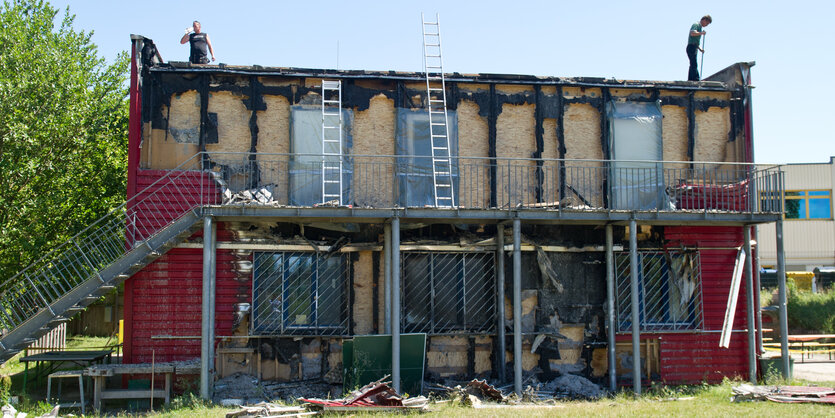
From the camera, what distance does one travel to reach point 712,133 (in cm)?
1574

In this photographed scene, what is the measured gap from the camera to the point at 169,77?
14.2 metres

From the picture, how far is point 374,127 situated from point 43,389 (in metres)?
8.76

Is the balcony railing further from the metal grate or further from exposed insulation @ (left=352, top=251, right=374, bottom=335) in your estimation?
exposed insulation @ (left=352, top=251, right=374, bottom=335)

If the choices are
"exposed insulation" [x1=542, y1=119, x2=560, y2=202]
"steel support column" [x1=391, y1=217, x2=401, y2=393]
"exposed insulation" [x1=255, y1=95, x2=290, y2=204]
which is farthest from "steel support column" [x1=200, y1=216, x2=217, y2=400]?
"exposed insulation" [x1=542, y1=119, x2=560, y2=202]

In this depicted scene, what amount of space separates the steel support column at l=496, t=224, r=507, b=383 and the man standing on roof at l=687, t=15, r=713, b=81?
6197 millimetres

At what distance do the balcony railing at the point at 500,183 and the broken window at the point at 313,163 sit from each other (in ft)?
0.07

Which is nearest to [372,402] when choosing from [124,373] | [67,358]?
[124,373]

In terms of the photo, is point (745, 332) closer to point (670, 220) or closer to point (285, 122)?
point (670, 220)

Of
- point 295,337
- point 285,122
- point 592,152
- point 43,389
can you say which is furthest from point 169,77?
point 592,152

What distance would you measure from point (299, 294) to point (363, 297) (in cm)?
129

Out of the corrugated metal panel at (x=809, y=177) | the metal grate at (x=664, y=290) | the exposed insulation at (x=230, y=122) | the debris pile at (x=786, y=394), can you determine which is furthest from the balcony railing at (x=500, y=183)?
the corrugated metal panel at (x=809, y=177)

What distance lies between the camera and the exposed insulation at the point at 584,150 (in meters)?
15.1

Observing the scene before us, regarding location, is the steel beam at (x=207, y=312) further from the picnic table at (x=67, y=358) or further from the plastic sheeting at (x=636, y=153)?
the plastic sheeting at (x=636, y=153)

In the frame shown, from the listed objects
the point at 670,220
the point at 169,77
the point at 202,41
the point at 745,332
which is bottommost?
the point at 745,332
